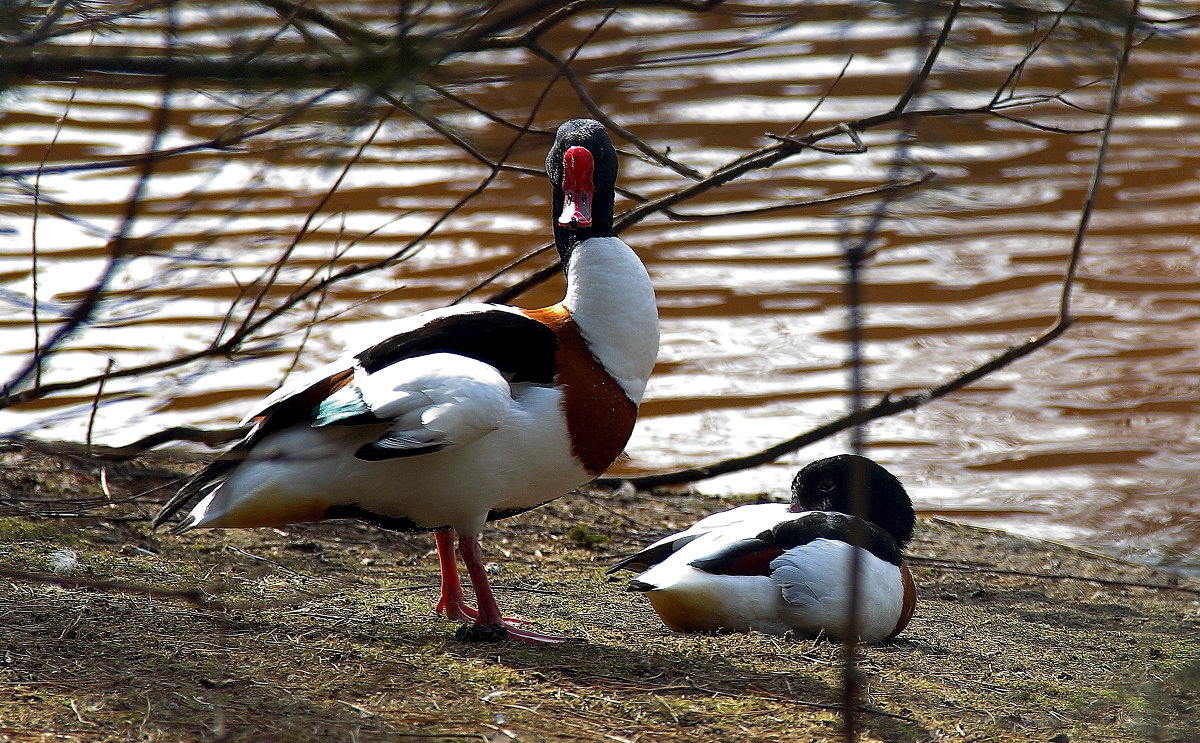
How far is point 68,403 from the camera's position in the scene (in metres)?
6.18

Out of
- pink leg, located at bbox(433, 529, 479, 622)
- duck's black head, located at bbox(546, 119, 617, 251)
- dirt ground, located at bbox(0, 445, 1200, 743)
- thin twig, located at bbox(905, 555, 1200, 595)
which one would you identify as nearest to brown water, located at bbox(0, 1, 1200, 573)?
thin twig, located at bbox(905, 555, 1200, 595)

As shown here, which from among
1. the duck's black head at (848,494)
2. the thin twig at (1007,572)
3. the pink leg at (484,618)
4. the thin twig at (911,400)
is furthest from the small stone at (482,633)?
the thin twig at (1007,572)

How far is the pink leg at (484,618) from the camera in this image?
11.4 ft

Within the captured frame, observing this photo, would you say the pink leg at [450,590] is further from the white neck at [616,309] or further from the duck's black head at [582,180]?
the duck's black head at [582,180]

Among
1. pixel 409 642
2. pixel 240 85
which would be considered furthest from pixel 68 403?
pixel 240 85

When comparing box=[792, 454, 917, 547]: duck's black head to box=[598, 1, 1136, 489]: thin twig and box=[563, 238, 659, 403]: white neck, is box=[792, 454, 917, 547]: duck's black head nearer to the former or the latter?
box=[598, 1, 1136, 489]: thin twig

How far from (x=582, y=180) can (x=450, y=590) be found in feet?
4.25

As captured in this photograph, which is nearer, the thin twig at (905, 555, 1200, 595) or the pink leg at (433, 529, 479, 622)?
the pink leg at (433, 529, 479, 622)

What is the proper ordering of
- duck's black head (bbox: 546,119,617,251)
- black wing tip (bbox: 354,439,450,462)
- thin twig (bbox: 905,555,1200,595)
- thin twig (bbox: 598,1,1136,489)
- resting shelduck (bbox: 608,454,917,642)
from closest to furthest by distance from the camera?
black wing tip (bbox: 354,439,450,462)
resting shelduck (bbox: 608,454,917,642)
duck's black head (bbox: 546,119,617,251)
thin twig (bbox: 598,1,1136,489)
thin twig (bbox: 905,555,1200,595)

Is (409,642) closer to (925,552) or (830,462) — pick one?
(830,462)

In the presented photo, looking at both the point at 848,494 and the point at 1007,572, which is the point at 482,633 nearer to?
the point at 848,494

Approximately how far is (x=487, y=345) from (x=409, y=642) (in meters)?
0.83

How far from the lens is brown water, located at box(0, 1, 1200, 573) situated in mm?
5688

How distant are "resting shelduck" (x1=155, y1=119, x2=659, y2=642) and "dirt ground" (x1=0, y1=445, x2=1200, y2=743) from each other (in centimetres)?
25
